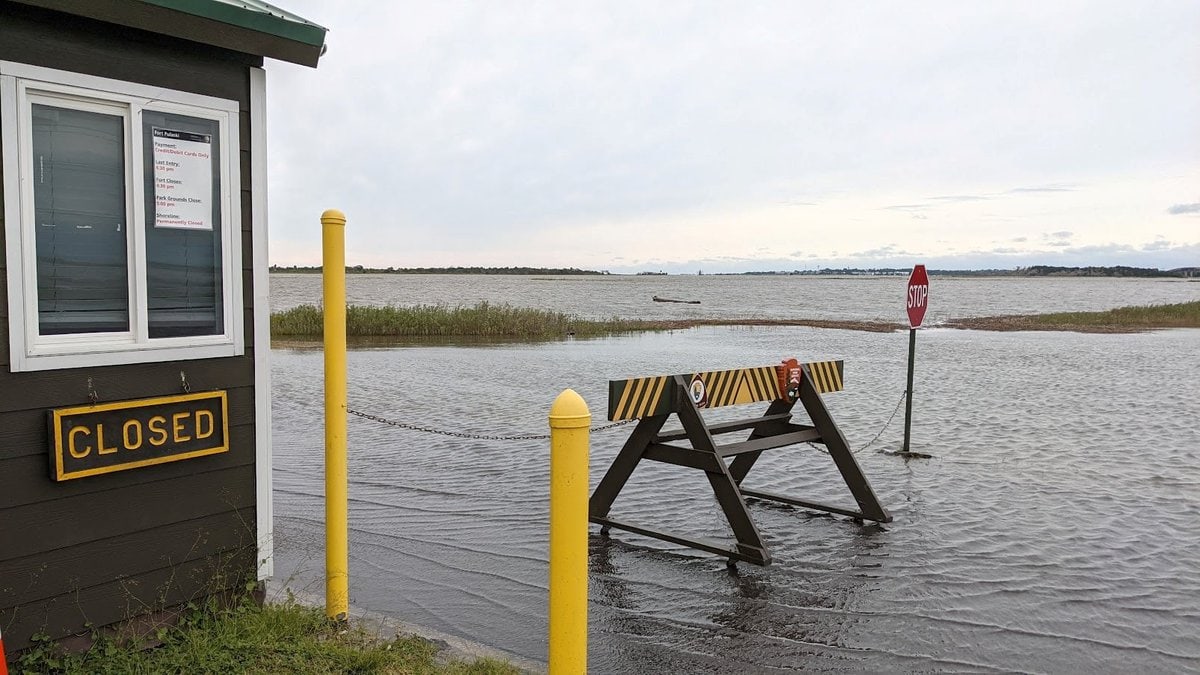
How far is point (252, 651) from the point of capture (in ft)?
14.7

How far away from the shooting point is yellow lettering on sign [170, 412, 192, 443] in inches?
179

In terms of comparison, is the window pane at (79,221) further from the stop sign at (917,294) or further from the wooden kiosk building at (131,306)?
the stop sign at (917,294)

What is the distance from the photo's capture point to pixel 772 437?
26.5ft

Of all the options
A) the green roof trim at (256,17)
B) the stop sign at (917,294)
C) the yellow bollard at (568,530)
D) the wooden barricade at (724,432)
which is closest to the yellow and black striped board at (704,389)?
the wooden barricade at (724,432)

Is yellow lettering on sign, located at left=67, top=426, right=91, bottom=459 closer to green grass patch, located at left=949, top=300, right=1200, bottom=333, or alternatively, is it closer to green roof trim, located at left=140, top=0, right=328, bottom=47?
green roof trim, located at left=140, top=0, right=328, bottom=47

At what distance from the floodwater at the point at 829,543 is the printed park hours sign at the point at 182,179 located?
116 inches

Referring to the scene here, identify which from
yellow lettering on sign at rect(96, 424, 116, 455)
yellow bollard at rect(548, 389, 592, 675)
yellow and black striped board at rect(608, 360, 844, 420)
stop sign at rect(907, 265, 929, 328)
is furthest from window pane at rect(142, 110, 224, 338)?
stop sign at rect(907, 265, 929, 328)

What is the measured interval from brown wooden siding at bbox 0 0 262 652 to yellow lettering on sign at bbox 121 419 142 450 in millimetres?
139

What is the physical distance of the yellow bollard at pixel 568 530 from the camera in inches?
155

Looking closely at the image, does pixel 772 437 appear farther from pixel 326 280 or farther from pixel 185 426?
pixel 185 426

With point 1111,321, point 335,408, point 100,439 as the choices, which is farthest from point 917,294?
point 1111,321

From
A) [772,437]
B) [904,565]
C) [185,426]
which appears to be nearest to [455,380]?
[772,437]

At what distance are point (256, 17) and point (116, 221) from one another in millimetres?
1297

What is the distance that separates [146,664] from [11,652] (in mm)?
573
